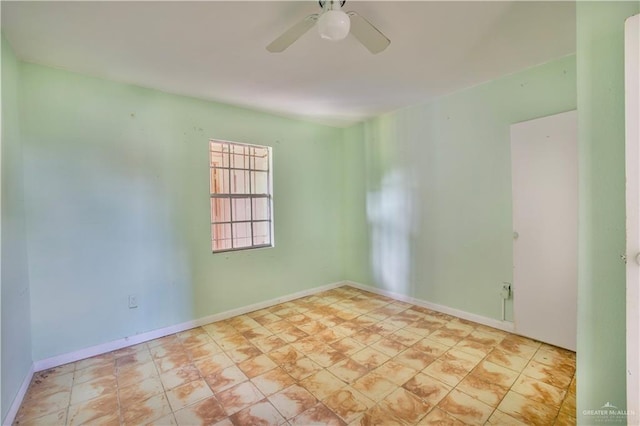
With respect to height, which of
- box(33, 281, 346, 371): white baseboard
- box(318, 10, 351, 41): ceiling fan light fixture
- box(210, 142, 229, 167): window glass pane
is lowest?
box(33, 281, 346, 371): white baseboard

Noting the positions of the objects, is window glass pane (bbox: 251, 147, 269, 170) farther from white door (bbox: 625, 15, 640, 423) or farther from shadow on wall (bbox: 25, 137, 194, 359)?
white door (bbox: 625, 15, 640, 423)

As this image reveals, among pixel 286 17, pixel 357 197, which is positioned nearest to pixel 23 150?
pixel 286 17

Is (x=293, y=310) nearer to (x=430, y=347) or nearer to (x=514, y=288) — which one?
(x=430, y=347)

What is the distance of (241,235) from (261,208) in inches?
17.6

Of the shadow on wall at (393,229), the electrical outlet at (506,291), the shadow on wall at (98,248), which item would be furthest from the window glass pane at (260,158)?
the electrical outlet at (506,291)

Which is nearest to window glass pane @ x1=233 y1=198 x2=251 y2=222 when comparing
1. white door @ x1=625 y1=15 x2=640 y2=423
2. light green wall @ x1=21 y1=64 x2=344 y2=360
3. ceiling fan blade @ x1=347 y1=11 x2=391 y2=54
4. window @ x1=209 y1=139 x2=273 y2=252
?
window @ x1=209 y1=139 x2=273 y2=252

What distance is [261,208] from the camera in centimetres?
371

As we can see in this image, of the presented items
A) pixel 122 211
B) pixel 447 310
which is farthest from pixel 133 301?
pixel 447 310

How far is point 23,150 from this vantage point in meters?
2.18

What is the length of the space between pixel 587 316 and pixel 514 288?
5.56 feet

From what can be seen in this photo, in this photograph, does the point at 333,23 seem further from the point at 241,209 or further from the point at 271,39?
the point at 241,209

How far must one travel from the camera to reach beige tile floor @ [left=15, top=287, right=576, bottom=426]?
171cm

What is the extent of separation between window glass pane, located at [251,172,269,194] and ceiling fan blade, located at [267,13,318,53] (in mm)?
2071

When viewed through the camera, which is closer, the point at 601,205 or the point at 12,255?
the point at 601,205
